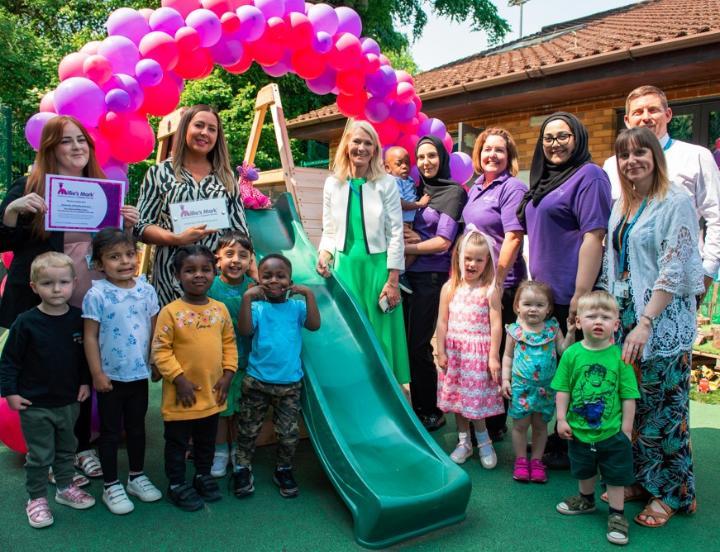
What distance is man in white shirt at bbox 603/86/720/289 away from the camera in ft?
10.4

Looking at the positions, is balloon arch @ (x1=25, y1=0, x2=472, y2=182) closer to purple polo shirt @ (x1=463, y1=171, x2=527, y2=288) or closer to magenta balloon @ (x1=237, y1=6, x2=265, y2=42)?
magenta balloon @ (x1=237, y1=6, x2=265, y2=42)

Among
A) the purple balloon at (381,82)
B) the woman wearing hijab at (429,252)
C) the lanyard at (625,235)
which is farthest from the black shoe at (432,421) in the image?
the purple balloon at (381,82)

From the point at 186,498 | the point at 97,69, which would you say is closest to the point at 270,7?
the point at 97,69

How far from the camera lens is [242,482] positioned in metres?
3.36

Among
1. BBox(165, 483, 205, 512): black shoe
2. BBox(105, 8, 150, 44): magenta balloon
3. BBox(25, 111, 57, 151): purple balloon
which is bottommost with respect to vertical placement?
BBox(165, 483, 205, 512): black shoe

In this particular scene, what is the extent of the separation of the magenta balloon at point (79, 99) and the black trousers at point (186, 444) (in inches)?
87.8

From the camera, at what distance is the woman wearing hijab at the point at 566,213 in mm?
3395

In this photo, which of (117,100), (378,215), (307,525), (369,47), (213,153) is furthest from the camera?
(369,47)

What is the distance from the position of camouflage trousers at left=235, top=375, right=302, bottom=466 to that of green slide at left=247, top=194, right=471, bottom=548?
99mm

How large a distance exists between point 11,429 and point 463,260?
118 inches

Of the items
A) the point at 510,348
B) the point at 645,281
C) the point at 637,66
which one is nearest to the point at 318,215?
the point at 510,348

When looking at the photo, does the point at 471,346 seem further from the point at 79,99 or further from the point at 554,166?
the point at 79,99

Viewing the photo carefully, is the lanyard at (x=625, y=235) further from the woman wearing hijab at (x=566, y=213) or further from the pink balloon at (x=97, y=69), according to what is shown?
the pink balloon at (x=97, y=69)

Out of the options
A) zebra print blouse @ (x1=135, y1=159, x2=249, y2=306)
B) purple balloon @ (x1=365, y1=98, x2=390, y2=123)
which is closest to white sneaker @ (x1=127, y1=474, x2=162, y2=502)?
zebra print blouse @ (x1=135, y1=159, x2=249, y2=306)
